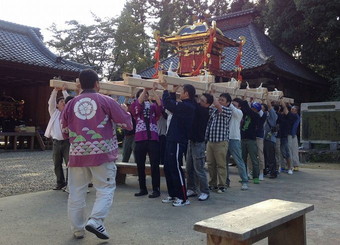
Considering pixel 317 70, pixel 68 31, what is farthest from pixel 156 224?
pixel 68 31

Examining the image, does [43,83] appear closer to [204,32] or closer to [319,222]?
[204,32]

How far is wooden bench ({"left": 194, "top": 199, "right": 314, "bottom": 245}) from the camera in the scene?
7.84 feet

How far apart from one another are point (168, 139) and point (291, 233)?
8.02ft

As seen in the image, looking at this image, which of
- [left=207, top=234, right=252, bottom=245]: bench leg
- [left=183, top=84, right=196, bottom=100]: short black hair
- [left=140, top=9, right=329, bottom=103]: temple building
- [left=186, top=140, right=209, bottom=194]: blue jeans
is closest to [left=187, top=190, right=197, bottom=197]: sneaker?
[left=186, top=140, right=209, bottom=194]: blue jeans

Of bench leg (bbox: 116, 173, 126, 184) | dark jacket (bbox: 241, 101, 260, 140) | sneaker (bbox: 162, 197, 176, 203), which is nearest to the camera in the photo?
sneaker (bbox: 162, 197, 176, 203)

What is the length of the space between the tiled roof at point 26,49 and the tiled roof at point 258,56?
19.6 feet

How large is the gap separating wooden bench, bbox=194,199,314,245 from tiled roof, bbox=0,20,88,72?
13.1 m

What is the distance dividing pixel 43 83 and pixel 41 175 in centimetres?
971

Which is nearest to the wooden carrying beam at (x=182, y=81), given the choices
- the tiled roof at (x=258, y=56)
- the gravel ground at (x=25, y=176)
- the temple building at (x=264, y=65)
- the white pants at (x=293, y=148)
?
the gravel ground at (x=25, y=176)

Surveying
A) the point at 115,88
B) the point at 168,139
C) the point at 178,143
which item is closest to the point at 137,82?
the point at 115,88

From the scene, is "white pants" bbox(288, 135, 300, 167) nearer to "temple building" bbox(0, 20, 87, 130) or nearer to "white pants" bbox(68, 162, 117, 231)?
"white pants" bbox(68, 162, 117, 231)

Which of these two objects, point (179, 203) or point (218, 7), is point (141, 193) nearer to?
point (179, 203)

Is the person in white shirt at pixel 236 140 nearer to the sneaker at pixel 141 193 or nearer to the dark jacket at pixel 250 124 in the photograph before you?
the dark jacket at pixel 250 124

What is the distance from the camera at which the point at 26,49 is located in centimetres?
1617
